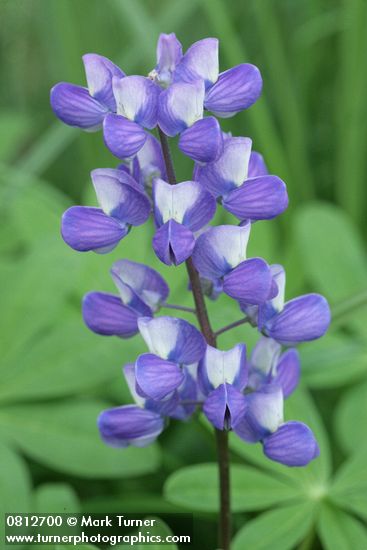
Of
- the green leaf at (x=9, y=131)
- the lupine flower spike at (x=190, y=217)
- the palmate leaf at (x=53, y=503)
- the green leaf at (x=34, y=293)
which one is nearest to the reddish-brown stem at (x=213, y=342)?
the lupine flower spike at (x=190, y=217)

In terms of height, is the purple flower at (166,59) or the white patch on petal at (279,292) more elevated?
the purple flower at (166,59)

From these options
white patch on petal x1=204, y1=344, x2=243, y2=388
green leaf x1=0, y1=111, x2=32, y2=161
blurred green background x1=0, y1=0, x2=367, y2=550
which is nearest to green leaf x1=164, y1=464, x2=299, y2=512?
blurred green background x1=0, y1=0, x2=367, y2=550

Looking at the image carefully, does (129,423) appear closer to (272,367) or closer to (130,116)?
(272,367)

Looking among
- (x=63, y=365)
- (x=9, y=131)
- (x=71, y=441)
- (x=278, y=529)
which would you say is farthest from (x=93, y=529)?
(x=9, y=131)

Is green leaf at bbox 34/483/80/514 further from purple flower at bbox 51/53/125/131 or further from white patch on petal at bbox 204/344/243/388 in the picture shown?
purple flower at bbox 51/53/125/131

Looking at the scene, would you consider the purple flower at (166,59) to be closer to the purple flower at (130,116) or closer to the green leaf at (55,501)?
the purple flower at (130,116)

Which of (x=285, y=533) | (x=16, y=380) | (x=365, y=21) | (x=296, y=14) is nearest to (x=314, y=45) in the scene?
(x=296, y=14)

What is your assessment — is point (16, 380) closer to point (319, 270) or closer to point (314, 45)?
point (319, 270)
